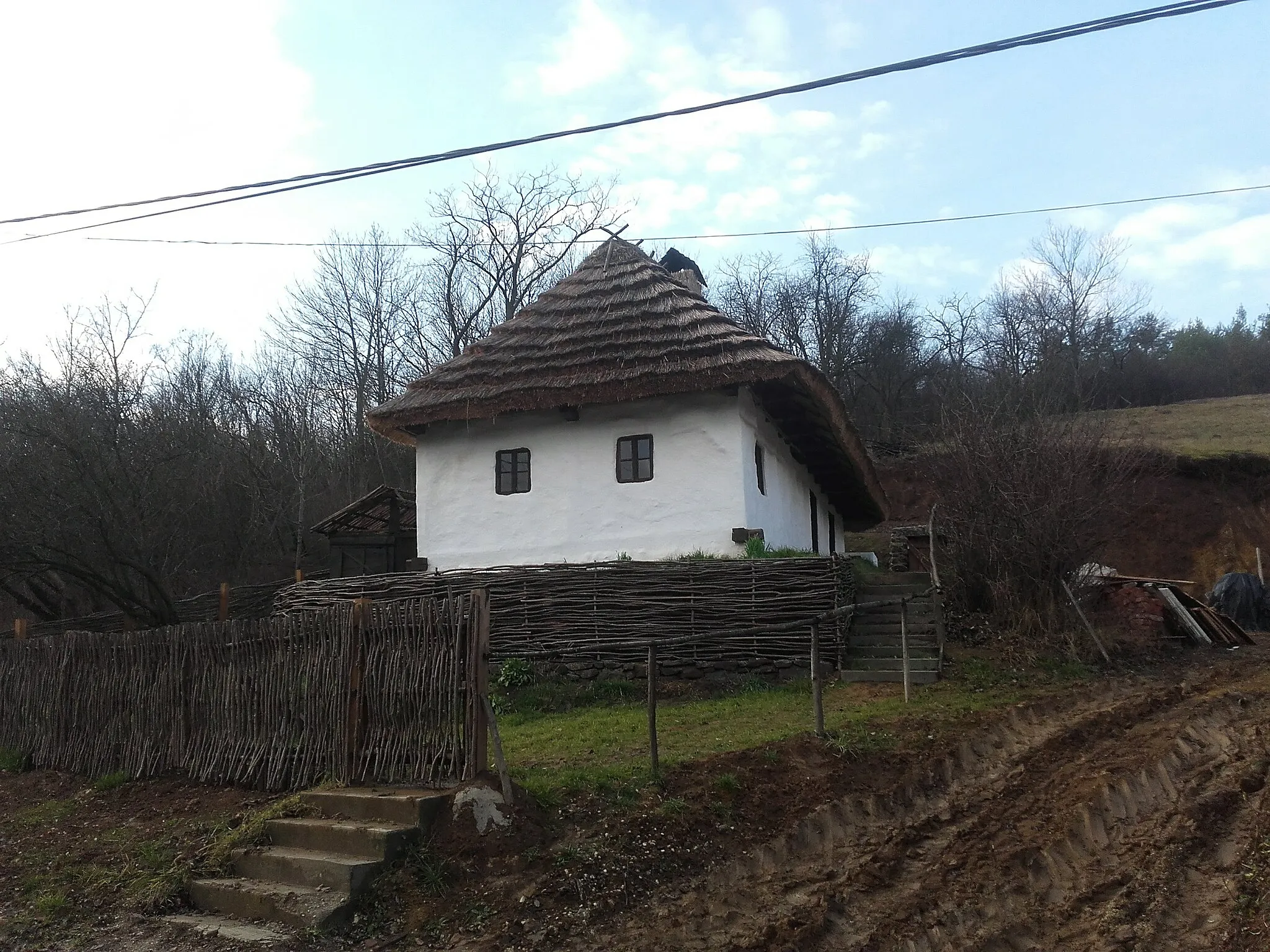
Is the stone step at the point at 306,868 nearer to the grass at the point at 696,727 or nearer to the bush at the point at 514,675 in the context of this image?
the grass at the point at 696,727

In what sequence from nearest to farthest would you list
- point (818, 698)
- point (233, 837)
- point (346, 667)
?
point (233, 837) → point (346, 667) → point (818, 698)

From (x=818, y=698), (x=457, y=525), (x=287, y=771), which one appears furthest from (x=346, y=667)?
(x=457, y=525)

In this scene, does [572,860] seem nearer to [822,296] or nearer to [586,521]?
[586,521]

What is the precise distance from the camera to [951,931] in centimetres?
479

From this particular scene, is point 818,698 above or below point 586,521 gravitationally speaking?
below

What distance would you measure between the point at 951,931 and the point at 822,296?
4017 centimetres

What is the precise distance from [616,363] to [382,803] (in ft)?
28.1

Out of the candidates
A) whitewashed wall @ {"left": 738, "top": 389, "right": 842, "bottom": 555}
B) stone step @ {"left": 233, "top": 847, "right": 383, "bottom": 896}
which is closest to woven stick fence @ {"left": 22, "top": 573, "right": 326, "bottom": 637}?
whitewashed wall @ {"left": 738, "top": 389, "right": 842, "bottom": 555}

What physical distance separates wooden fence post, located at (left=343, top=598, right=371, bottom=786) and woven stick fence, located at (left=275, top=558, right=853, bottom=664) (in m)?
4.35

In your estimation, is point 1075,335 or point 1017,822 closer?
point 1017,822

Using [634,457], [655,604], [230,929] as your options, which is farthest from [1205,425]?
[230,929]

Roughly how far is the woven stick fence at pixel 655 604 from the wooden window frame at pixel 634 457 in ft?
6.05

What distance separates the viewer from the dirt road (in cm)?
477

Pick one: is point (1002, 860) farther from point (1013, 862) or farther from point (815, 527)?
point (815, 527)
